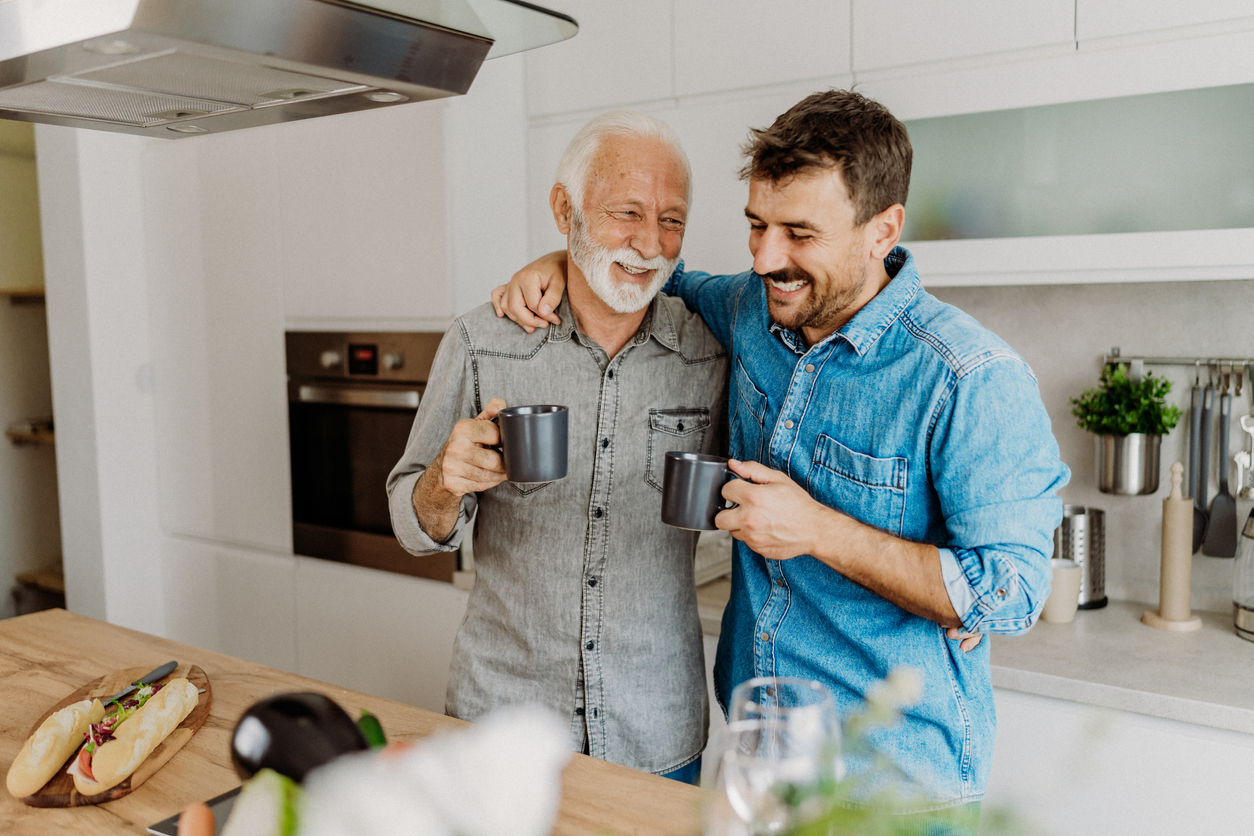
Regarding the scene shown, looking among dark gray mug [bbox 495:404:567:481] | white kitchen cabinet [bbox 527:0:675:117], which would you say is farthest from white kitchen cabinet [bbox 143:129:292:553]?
dark gray mug [bbox 495:404:567:481]

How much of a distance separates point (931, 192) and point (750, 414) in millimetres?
868

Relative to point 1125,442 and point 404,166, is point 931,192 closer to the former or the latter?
point 1125,442

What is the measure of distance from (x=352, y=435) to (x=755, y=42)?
1.51 m

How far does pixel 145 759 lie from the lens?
1097 mm

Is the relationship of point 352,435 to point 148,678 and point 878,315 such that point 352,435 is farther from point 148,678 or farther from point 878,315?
point 878,315

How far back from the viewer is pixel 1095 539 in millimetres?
2027

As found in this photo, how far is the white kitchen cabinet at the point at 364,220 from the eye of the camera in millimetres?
2369

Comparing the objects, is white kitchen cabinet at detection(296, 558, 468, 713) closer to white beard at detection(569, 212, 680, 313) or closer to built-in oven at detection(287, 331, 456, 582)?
built-in oven at detection(287, 331, 456, 582)

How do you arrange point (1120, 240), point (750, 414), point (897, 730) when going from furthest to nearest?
1. point (1120, 240)
2. point (750, 414)
3. point (897, 730)

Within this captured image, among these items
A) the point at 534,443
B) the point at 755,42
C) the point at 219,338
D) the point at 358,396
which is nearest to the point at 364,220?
the point at 358,396

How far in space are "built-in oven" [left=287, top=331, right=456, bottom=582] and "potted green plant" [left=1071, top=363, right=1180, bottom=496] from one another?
62.1 inches

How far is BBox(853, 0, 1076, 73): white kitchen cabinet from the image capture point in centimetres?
174

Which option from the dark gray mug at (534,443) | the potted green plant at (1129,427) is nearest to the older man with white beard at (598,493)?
the dark gray mug at (534,443)

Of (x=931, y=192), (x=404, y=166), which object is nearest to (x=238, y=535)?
(x=404, y=166)
